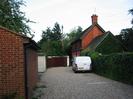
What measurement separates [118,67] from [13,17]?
10913 mm

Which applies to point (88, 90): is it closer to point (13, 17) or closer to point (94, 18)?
point (13, 17)

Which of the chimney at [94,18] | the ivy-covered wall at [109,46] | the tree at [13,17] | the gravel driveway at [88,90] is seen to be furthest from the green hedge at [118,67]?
the chimney at [94,18]

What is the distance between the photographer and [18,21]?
27.2 metres

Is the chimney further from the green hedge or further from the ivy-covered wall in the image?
the green hedge

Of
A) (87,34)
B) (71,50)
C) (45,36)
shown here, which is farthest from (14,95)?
(45,36)

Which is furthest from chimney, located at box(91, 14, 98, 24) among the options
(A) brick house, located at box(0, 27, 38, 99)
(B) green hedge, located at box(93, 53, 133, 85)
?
(A) brick house, located at box(0, 27, 38, 99)

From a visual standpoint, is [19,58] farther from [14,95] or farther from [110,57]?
[110,57]

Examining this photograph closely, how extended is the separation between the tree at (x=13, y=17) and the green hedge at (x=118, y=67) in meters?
7.78

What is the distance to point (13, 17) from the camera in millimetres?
26859

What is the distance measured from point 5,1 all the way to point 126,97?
1627 cm

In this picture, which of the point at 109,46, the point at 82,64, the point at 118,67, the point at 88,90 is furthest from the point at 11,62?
the point at 109,46

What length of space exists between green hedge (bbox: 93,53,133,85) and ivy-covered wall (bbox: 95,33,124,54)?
60.3ft

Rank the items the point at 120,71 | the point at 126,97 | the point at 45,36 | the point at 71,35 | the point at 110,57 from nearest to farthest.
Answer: the point at 126,97
the point at 120,71
the point at 110,57
the point at 71,35
the point at 45,36

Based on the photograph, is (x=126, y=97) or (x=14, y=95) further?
(x=126, y=97)
